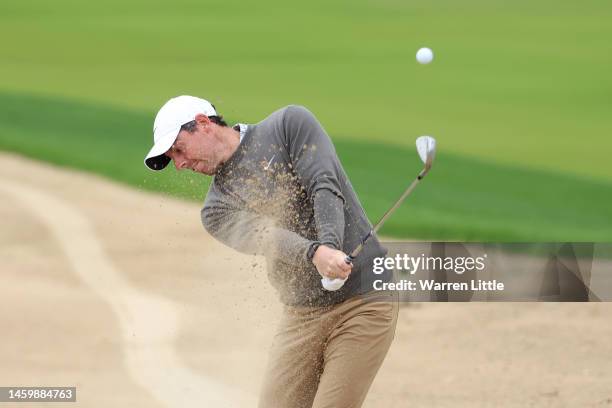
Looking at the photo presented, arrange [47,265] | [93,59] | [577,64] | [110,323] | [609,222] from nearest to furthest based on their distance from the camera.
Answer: [110,323], [47,265], [609,222], [577,64], [93,59]

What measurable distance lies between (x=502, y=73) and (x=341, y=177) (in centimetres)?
1192

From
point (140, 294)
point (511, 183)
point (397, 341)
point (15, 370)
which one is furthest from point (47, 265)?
point (511, 183)

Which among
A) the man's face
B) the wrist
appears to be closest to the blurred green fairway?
the man's face

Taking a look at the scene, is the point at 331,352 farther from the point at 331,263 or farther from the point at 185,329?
the point at 185,329

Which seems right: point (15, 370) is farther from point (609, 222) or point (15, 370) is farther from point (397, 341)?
point (609, 222)

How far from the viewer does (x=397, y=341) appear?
885 centimetres

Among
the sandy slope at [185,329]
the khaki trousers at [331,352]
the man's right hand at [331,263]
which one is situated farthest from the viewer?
the sandy slope at [185,329]

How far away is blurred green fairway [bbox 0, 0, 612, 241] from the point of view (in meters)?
13.4

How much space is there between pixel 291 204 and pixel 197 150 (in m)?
0.35

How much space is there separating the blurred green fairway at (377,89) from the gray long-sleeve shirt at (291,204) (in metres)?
7.69

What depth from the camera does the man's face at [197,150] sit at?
4.07 metres

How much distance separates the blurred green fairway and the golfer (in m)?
7.64

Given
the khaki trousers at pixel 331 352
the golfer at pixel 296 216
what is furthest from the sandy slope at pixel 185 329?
the golfer at pixel 296 216

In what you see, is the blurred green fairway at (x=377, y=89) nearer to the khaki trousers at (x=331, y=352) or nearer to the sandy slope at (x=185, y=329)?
the sandy slope at (x=185, y=329)
